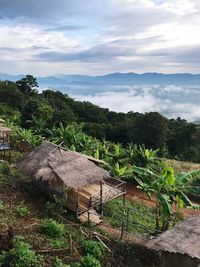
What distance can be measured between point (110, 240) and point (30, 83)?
46.9m

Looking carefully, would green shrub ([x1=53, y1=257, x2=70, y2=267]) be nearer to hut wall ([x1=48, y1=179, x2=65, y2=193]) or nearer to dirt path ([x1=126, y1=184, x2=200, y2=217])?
hut wall ([x1=48, y1=179, x2=65, y2=193])

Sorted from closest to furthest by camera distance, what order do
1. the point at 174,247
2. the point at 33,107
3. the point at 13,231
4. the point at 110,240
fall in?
the point at 174,247, the point at 13,231, the point at 110,240, the point at 33,107

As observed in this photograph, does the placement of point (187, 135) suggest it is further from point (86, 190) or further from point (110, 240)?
point (110, 240)

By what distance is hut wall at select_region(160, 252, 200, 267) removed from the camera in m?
10.1

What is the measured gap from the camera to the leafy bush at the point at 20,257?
8945mm

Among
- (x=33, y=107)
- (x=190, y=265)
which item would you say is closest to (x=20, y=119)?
(x=33, y=107)

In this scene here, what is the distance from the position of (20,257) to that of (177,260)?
4.17 m

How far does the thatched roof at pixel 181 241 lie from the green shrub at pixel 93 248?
4.56ft

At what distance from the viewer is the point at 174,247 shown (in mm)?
9828

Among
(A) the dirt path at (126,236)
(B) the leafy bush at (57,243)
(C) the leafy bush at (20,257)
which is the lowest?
(A) the dirt path at (126,236)

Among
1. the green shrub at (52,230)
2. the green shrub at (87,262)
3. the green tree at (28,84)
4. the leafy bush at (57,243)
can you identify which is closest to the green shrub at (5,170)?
the green shrub at (52,230)

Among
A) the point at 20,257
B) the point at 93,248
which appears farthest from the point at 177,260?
the point at 20,257

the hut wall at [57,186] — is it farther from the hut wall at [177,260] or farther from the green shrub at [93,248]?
the hut wall at [177,260]

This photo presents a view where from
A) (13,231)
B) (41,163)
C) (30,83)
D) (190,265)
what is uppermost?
(30,83)
